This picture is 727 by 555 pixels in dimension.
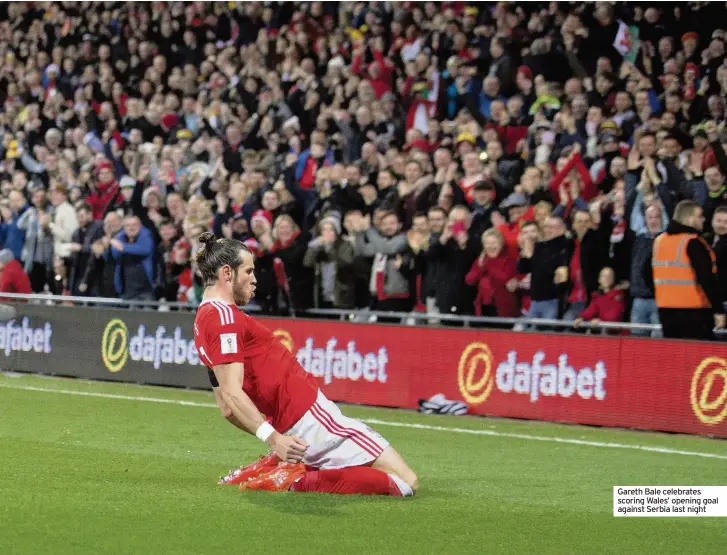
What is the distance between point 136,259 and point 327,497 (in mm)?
11625

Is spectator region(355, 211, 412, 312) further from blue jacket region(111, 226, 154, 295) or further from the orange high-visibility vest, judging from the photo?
blue jacket region(111, 226, 154, 295)

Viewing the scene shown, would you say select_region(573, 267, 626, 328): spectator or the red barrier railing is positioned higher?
select_region(573, 267, 626, 328): spectator

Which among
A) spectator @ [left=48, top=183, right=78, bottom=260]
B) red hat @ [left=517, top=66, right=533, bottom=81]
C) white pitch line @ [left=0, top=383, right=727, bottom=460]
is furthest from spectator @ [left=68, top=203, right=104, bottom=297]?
red hat @ [left=517, top=66, right=533, bottom=81]

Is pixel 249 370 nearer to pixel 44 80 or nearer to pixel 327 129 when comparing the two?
pixel 327 129

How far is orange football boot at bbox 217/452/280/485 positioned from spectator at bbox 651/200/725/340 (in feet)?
20.2

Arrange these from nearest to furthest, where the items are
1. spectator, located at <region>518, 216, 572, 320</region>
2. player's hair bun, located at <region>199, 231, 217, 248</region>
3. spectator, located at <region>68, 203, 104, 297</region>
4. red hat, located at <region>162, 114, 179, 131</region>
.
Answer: player's hair bun, located at <region>199, 231, 217, 248</region> → spectator, located at <region>518, 216, 572, 320</region> → spectator, located at <region>68, 203, 104, 297</region> → red hat, located at <region>162, 114, 179, 131</region>

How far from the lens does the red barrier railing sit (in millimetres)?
13891

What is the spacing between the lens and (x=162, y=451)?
11789mm

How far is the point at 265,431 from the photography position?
332 inches

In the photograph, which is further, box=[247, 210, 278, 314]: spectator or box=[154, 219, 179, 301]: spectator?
box=[154, 219, 179, 301]: spectator

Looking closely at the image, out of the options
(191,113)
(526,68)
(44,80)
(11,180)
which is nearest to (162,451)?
(526,68)

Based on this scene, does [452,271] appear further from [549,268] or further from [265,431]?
[265,431]

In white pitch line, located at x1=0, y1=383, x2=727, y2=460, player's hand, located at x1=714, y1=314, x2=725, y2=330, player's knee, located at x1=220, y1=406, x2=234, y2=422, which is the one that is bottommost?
white pitch line, located at x1=0, y1=383, x2=727, y2=460

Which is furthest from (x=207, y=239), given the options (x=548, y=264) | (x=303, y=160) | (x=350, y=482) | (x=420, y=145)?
(x=303, y=160)
